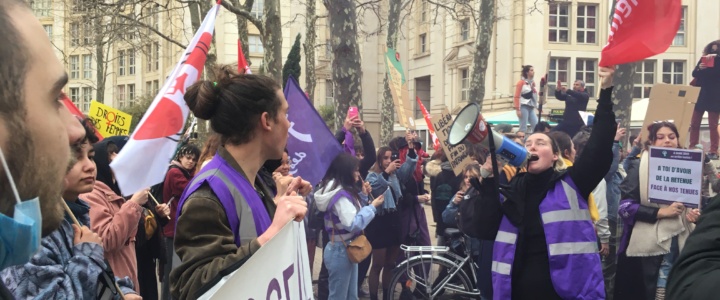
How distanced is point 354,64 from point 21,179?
323 inches

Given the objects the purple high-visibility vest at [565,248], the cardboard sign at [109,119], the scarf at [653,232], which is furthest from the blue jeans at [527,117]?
the purple high-visibility vest at [565,248]

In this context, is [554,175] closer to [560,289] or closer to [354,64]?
[560,289]

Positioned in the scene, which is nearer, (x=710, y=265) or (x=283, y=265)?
(x=710, y=265)

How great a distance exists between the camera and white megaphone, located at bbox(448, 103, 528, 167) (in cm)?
381

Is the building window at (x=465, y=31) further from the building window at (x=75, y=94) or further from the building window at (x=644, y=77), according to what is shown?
the building window at (x=75, y=94)

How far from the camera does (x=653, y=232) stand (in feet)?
18.0

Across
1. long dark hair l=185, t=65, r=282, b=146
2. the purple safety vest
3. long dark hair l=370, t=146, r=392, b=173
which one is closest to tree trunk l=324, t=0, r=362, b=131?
long dark hair l=370, t=146, r=392, b=173

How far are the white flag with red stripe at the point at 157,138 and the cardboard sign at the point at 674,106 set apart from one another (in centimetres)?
448

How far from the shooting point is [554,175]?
13.2 ft

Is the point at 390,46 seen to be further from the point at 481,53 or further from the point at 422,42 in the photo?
the point at 422,42

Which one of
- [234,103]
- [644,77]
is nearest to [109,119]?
[234,103]

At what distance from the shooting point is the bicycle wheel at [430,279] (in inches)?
268

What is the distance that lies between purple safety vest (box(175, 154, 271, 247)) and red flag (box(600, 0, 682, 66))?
2747mm

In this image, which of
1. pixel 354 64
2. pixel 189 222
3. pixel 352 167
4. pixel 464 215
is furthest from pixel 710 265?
pixel 354 64
